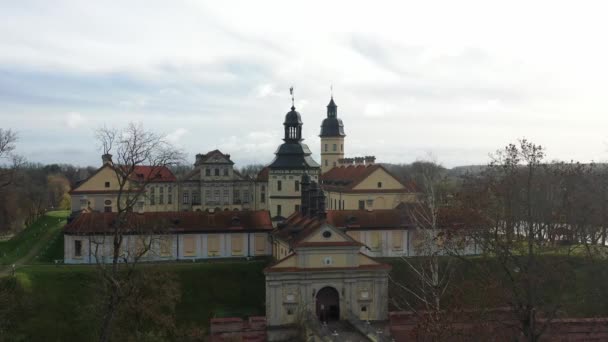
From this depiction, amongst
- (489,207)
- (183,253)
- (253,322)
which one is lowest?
(253,322)

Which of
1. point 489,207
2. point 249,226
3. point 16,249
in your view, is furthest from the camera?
point 16,249

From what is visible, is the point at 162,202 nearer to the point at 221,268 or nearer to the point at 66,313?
the point at 221,268

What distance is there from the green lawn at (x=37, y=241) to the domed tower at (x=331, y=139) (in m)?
31.1

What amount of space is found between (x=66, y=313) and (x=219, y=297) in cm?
893

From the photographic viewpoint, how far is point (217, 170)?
66.4m

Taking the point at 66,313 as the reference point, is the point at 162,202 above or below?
above

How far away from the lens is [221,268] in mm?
40844

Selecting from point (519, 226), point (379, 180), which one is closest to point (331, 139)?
point (379, 180)

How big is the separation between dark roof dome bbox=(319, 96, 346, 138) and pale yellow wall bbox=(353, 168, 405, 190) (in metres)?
20.2

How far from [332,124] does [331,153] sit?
11.8ft

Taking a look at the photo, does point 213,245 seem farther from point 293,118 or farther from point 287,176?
point 293,118

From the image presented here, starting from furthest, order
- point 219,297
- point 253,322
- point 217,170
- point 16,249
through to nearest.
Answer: point 217,170 < point 16,249 < point 219,297 < point 253,322

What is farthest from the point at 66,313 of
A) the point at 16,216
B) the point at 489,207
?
the point at 16,216

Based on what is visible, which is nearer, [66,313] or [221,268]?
[66,313]
